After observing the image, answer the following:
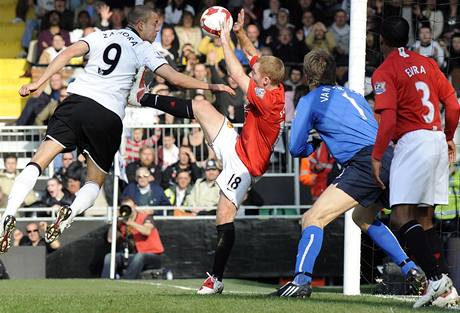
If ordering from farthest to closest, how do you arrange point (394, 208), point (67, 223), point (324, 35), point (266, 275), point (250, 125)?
point (324, 35) < point (266, 275) < point (250, 125) < point (67, 223) < point (394, 208)

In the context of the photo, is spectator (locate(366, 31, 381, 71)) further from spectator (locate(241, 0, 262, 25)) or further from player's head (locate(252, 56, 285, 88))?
spectator (locate(241, 0, 262, 25))

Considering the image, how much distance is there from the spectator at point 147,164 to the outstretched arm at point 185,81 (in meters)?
6.71

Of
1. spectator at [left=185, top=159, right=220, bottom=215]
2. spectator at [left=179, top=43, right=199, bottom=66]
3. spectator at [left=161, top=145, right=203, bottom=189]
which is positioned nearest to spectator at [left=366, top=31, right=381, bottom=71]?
spectator at [left=185, top=159, right=220, bottom=215]

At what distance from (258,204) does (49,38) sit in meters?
6.19

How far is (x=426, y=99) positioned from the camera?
9195mm

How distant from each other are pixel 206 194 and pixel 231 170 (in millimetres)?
5899

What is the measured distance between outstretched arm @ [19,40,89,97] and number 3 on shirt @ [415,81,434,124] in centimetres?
300

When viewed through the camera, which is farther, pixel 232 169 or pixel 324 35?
pixel 324 35

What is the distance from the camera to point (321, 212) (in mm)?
9664

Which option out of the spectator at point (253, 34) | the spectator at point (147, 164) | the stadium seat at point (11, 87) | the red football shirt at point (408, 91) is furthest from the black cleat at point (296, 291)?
the stadium seat at point (11, 87)

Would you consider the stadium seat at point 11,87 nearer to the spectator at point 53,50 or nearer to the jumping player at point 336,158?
the spectator at point 53,50

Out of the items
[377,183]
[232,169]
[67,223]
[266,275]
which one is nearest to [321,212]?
[377,183]

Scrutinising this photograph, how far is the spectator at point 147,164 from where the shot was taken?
17.1 meters

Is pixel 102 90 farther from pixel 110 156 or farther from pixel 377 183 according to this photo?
pixel 377 183
